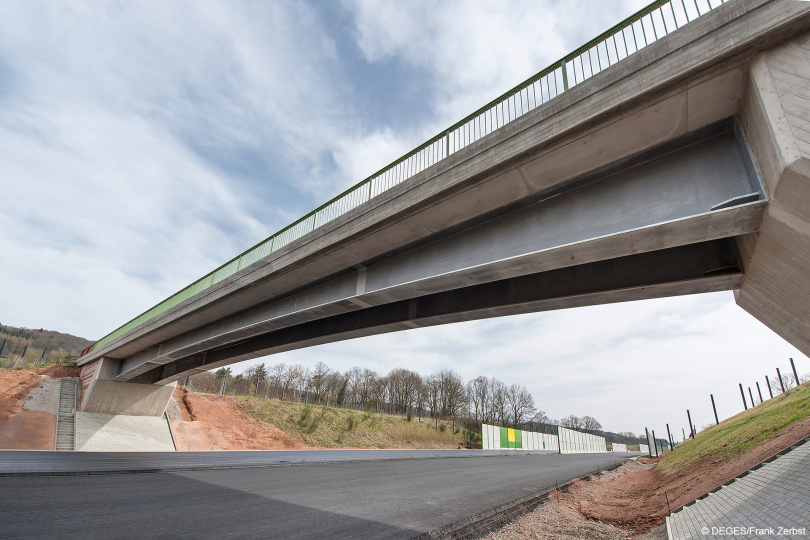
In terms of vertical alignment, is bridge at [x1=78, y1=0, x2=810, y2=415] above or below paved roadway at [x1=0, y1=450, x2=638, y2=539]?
above

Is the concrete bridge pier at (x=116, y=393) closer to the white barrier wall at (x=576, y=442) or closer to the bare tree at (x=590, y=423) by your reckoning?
the white barrier wall at (x=576, y=442)

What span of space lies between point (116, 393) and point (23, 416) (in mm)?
4710

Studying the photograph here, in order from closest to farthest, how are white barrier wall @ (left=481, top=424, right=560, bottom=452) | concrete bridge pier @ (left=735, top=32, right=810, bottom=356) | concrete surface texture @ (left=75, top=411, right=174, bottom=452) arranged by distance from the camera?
concrete bridge pier @ (left=735, top=32, right=810, bottom=356) → concrete surface texture @ (left=75, top=411, right=174, bottom=452) → white barrier wall @ (left=481, top=424, right=560, bottom=452)

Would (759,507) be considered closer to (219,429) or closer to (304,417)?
(219,429)

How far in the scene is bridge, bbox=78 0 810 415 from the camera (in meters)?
4.98

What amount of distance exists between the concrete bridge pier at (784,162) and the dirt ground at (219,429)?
3160cm

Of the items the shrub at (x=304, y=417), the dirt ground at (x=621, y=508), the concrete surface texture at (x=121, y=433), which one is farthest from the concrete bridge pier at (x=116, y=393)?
the dirt ground at (x=621, y=508)

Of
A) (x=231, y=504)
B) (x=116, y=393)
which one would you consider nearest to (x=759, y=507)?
(x=231, y=504)

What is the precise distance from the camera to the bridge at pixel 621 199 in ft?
16.3

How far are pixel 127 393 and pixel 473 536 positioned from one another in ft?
99.9

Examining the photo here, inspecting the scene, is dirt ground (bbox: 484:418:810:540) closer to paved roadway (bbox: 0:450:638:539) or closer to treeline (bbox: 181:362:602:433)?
paved roadway (bbox: 0:450:638:539)

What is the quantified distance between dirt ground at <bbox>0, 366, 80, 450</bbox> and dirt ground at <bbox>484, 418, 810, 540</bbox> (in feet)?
87.0

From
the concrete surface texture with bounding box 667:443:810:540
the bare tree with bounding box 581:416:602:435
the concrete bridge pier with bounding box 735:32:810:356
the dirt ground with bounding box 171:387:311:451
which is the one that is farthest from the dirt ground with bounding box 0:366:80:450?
the bare tree with bounding box 581:416:602:435

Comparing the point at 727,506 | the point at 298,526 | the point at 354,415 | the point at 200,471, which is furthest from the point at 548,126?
the point at 354,415
